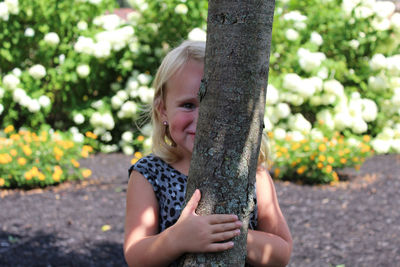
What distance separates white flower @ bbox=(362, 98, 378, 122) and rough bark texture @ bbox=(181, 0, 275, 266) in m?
5.97

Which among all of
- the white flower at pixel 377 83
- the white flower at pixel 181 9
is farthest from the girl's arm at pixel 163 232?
the white flower at pixel 377 83

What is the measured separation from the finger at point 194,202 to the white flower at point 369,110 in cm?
607

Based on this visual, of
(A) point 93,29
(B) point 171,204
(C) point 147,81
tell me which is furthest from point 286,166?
(B) point 171,204

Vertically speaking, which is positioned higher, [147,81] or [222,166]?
[222,166]

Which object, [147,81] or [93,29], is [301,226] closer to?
[147,81]

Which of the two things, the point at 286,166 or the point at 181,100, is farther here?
the point at 286,166

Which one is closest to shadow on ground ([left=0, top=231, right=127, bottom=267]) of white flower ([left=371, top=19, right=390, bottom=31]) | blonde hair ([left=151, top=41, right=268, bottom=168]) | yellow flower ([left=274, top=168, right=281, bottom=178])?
blonde hair ([left=151, top=41, right=268, bottom=168])

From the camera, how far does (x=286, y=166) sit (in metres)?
5.57

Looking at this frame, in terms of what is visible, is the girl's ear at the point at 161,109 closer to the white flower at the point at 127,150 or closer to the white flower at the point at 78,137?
the white flower at the point at 78,137

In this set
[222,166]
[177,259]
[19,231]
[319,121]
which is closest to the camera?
[222,166]

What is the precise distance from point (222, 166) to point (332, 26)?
6.32 m

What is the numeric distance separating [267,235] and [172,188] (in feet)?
1.18

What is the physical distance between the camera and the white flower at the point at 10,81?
258 inches

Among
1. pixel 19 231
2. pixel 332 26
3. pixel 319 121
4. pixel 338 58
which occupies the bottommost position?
pixel 19 231
